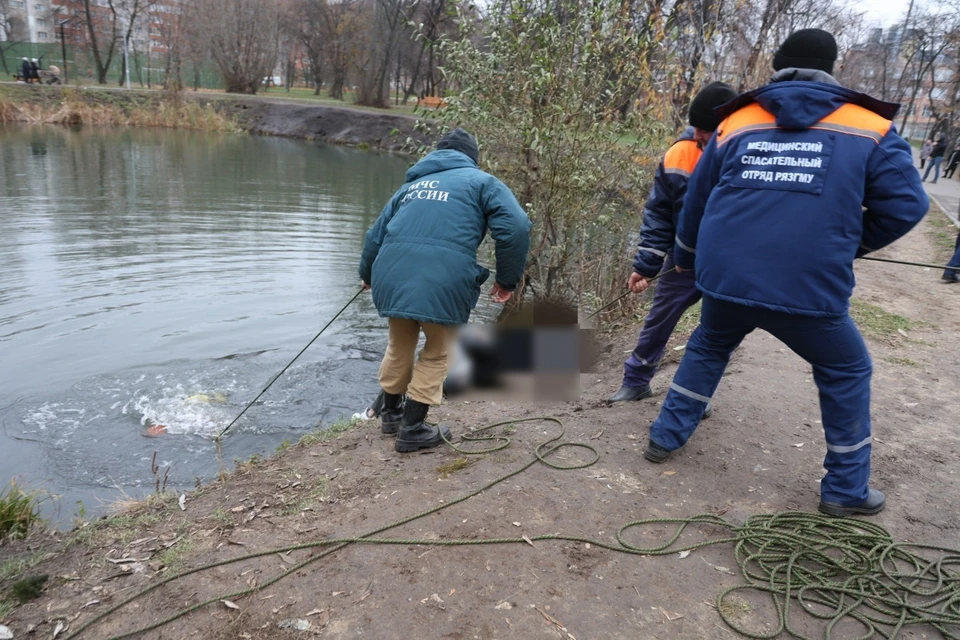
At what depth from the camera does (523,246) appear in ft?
12.6

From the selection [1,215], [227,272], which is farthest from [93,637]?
[1,215]

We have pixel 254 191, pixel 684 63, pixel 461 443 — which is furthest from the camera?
pixel 254 191

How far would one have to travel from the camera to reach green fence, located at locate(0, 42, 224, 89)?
4534 cm

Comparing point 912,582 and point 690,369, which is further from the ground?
point 690,369

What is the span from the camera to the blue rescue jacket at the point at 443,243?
3680 mm

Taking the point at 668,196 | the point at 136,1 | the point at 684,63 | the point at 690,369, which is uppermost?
the point at 136,1

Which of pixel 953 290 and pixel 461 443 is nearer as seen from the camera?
pixel 461 443

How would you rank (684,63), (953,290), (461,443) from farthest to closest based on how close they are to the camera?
(684,63)
(953,290)
(461,443)

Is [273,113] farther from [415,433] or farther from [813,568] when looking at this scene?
[813,568]

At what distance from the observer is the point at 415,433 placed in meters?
4.17

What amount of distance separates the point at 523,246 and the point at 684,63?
650cm

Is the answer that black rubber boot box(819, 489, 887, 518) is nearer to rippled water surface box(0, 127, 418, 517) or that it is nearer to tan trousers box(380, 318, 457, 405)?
tan trousers box(380, 318, 457, 405)

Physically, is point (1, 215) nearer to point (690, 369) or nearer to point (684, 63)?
point (684, 63)

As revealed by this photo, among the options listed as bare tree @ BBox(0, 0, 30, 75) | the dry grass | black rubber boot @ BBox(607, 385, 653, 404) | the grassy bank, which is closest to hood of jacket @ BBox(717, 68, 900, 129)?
black rubber boot @ BBox(607, 385, 653, 404)
